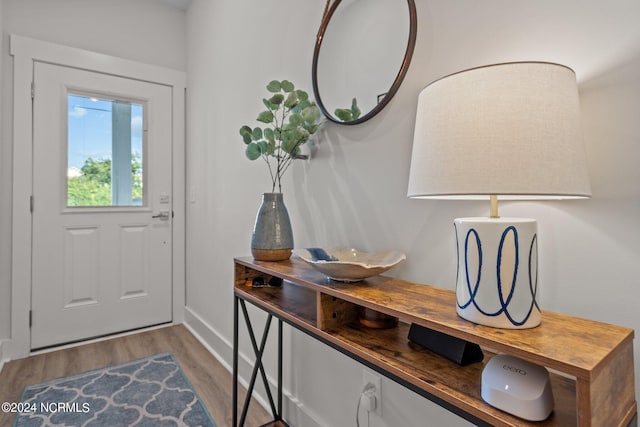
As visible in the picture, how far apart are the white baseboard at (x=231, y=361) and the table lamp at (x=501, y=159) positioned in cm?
107

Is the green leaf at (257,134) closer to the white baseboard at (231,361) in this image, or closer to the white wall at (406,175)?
the white wall at (406,175)

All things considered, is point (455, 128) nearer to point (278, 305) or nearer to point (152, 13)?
point (278, 305)

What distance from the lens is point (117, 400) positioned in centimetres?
173

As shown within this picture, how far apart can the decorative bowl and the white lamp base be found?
30 cm

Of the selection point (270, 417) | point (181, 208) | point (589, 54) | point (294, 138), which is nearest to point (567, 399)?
point (589, 54)

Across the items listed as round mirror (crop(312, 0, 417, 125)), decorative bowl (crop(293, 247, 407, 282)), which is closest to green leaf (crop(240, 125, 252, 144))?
round mirror (crop(312, 0, 417, 125))

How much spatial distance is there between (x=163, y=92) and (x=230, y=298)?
5.87ft

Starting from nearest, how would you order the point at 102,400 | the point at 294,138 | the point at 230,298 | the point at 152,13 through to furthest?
the point at 294,138, the point at 102,400, the point at 230,298, the point at 152,13

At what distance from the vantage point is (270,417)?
5.30 ft

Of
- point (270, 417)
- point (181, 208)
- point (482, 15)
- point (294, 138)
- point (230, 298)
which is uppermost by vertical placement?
point (482, 15)

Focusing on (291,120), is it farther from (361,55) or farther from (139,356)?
(139,356)

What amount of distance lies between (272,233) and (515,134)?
35.3 inches

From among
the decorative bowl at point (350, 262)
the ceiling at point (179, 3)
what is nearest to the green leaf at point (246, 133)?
the decorative bowl at point (350, 262)

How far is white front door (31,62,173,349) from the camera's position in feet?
7.66
